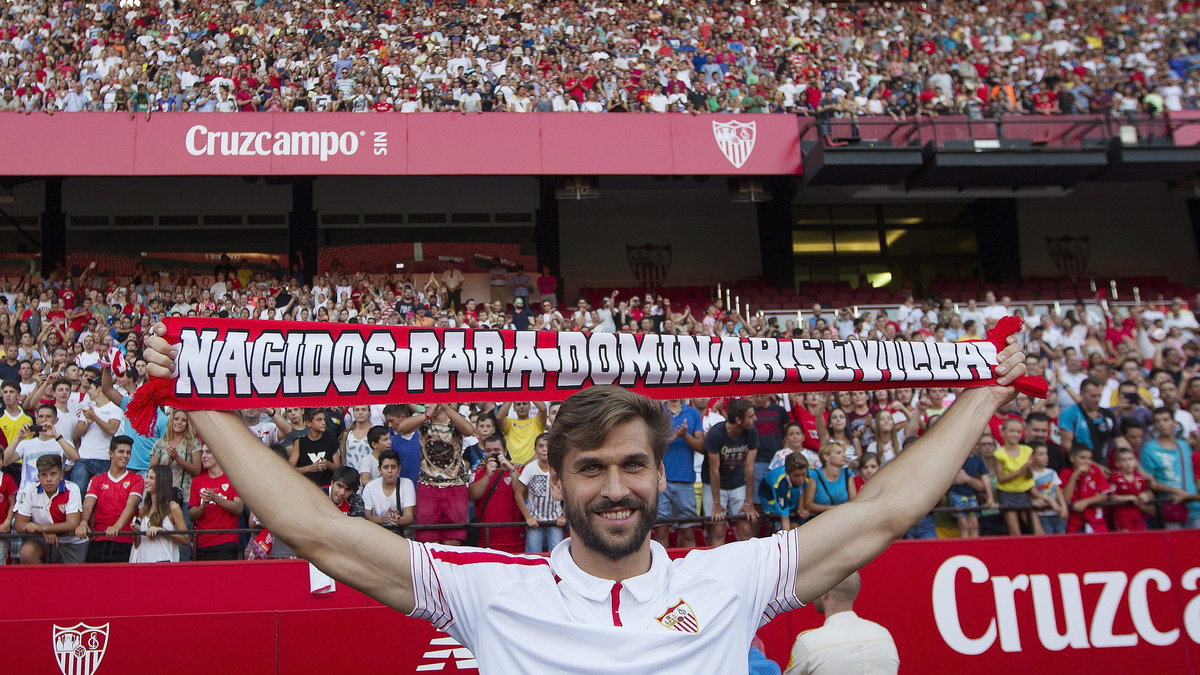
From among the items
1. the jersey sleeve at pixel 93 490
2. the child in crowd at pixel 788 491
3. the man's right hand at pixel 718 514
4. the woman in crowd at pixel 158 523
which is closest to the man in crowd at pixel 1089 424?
the child in crowd at pixel 788 491

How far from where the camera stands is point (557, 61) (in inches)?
750

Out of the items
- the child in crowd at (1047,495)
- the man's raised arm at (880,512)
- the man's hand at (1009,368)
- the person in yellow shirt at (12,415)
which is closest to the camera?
the man's raised arm at (880,512)

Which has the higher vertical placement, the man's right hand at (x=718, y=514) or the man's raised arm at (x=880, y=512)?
the man's raised arm at (x=880, y=512)

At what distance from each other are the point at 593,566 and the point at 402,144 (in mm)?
16358

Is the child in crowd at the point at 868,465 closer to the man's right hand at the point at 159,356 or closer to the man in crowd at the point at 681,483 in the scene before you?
the man in crowd at the point at 681,483

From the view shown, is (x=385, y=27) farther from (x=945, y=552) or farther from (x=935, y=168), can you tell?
(x=945, y=552)

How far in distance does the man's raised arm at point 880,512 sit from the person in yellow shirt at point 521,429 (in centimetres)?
636

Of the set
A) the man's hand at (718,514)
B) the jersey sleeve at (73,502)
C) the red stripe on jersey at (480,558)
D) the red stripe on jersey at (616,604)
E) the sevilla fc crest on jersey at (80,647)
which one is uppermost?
the jersey sleeve at (73,502)

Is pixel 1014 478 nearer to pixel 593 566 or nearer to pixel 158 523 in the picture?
pixel 593 566

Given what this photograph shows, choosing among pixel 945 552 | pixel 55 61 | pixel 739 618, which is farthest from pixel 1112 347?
pixel 55 61

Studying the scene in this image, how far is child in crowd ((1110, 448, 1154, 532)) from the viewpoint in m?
7.90

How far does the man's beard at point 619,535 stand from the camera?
2234mm

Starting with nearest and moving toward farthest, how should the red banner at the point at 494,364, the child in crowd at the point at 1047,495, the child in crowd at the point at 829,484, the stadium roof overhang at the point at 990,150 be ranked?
the red banner at the point at 494,364 < the child in crowd at the point at 829,484 < the child in crowd at the point at 1047,495 < the stadium roof overhang at the point at 990,150

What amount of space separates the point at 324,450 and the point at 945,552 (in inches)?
203
